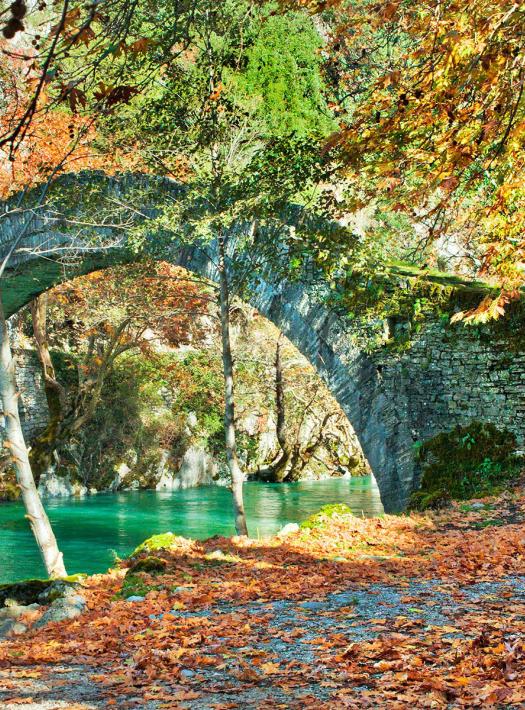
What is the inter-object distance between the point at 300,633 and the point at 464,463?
606 cm

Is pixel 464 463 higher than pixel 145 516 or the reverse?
higher

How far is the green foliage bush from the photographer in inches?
367

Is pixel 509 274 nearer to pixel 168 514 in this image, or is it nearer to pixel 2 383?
pixel 2 383

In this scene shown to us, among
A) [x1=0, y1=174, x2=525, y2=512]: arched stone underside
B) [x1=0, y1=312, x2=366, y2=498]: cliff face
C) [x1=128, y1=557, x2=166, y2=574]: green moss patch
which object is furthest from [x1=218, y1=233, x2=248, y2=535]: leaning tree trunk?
[x1=0, y1=312, x2=366, y2=498]: cliff face

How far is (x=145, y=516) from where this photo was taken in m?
15.4

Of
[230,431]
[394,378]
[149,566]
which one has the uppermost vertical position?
[394,378]

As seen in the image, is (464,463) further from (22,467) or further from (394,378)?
(22,467)

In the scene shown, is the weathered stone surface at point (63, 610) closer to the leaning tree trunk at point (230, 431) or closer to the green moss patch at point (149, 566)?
the green moss patch at point (149, 566)

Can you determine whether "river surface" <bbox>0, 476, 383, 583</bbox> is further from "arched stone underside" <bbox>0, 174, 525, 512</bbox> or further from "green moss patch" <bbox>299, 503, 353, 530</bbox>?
"green moss patch" <bbox>299, 503, 353, 530</bbox>

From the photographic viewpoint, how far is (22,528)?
14.4 metres

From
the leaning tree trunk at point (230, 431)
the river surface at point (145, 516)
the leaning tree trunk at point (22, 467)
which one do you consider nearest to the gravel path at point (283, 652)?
the leaning tree trunk at point (22, 467)

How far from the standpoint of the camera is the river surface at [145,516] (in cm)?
1168

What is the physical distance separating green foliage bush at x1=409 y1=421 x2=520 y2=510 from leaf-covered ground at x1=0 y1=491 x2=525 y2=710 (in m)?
2.50

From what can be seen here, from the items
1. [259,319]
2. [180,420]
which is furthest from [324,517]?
[180,420]
